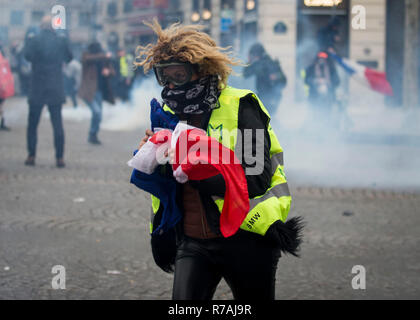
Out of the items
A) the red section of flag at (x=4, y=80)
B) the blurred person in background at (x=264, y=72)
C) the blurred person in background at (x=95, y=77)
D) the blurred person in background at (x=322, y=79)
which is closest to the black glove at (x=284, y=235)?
the red section of flag at (x=4, y=80)

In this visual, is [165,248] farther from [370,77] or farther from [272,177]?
[370,77]

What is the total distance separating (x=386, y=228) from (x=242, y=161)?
3.86 meters

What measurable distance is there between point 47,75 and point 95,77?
3.08 metres

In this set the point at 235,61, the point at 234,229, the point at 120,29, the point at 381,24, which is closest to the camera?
the point at 234,229

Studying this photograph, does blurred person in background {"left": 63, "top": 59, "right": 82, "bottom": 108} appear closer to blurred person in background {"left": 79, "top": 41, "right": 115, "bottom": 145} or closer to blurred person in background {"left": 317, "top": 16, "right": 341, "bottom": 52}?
blurred person in background {"left": 79, "top": 41, "right": 115, "bottom": 145}

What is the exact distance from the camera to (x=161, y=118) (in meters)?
2.96

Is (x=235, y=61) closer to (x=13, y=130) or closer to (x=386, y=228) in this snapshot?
(x=386, y=228)

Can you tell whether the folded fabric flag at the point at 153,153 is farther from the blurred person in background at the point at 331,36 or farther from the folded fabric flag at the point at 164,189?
the blurred person in background at the point at 331,36

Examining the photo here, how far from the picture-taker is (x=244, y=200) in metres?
2.71

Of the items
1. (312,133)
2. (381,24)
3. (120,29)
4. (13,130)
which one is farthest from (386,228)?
(120,29)

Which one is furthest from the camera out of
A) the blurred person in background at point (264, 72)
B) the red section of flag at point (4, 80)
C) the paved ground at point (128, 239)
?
the blurred person in background at point (264, 72)

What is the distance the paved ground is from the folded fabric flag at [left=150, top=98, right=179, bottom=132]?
170 cm

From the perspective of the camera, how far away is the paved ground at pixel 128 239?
4.54 meters

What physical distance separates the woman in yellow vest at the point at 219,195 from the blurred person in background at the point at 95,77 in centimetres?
946
